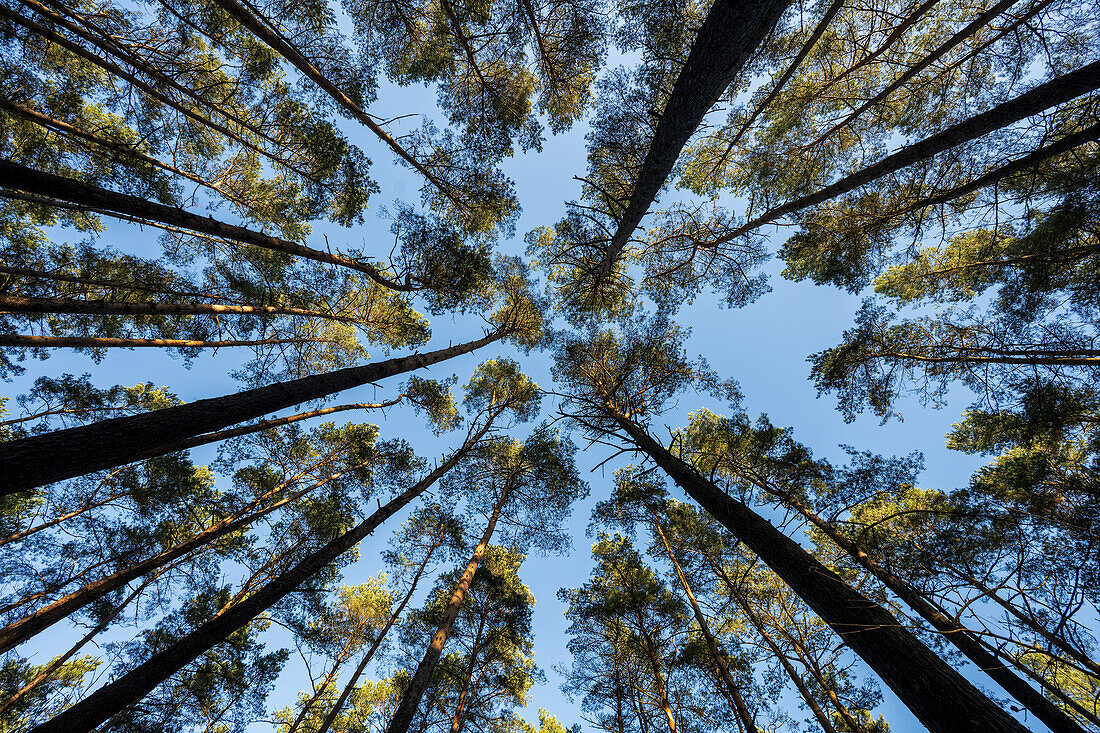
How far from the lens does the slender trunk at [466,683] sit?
329 inches

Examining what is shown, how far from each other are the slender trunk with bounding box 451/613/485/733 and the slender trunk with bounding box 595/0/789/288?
10633mm

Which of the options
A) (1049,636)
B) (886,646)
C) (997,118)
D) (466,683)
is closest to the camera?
(1049,636)

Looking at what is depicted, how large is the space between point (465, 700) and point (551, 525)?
14.6 feet

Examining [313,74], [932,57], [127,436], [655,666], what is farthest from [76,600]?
[932,57]

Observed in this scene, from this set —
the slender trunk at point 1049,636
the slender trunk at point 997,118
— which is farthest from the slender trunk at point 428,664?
the slender trunk at point 997,118

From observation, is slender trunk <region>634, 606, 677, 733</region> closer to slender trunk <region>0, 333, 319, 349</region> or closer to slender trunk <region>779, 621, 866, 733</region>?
slender trunk <region>779, 621, 866, 733</region>

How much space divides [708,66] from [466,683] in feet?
40.1

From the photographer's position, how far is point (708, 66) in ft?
15.8

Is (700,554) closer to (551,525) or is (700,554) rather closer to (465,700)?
(551,525)

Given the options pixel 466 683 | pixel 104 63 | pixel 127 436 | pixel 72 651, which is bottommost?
pixel 466 683

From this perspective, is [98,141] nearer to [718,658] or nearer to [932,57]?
[932,57]

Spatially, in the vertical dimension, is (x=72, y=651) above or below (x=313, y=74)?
below

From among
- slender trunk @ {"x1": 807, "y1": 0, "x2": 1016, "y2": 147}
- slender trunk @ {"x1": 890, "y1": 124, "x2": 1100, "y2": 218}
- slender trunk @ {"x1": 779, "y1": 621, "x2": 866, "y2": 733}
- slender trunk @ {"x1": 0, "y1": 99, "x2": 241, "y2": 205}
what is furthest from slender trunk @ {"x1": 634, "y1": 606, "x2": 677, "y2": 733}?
slender trunk @ {"x1": 0, "y1": 99, "x2": 241, "y2": 205}

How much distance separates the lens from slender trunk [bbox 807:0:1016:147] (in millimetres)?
5895
